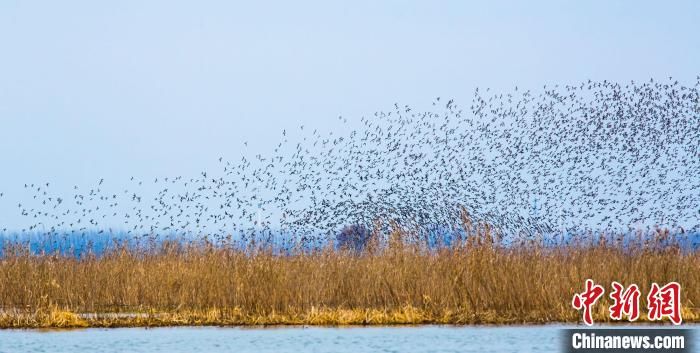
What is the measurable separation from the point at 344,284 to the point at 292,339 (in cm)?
307

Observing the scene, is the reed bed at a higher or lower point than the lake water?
higher

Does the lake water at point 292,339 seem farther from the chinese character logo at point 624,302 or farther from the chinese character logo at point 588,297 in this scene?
the chinese character logo at point 624,302

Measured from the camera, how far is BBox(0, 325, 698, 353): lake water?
1645 cm

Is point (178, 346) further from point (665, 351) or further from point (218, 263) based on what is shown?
point (665, 351)

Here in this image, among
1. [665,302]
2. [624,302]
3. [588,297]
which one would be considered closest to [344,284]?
[588,297]

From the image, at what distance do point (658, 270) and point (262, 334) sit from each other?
6.03m

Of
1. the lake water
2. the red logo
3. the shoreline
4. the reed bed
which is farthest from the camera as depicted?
the reed bed

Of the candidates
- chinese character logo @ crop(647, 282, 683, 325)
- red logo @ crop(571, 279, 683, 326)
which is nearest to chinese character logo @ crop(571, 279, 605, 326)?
red logo @ crop(571, 279, 683, 326)

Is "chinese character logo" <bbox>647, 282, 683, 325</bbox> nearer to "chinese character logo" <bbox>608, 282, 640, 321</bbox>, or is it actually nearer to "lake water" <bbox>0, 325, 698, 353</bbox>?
"chinese character logo" <bbox>608, 282, 640, 321</bbox>

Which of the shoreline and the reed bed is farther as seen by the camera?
the reed bed

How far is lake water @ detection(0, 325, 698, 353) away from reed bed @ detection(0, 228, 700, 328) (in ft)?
2.36

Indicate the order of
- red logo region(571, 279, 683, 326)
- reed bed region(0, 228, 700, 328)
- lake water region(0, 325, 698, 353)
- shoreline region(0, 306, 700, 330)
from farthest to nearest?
reed bed region(0, 228, 700, 328), red logo region(571, 279, 683, 326), shoreline region(0, 306, 700, 330), lake water region(0, 325, 698, 353)

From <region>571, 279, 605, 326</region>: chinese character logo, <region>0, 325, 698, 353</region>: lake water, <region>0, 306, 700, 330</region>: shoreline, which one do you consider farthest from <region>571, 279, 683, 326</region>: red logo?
<region>0, 325, 698, 353</region>: lake water

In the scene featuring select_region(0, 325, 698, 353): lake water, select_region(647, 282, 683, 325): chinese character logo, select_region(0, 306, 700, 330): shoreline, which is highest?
select_region(647, 282, 683, 325): chinese character logo
